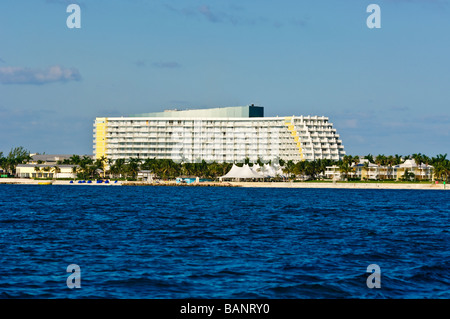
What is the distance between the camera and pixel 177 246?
4038 centimetres

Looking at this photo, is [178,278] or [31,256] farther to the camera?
[31,256]

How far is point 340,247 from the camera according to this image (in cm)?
4056

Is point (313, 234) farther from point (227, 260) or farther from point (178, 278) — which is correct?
point (178, 278)

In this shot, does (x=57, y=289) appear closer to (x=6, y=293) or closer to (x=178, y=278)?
(x=6, y=293)

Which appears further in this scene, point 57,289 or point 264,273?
point 264,273

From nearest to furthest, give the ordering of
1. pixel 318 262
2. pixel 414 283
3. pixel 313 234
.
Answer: pixel 414 283 < pixel 318 262 < pixel 313 234
